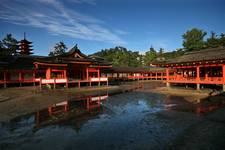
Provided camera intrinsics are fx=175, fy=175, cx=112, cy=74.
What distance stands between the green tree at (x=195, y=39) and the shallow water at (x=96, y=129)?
215 feet

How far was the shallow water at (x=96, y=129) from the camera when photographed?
7.61m

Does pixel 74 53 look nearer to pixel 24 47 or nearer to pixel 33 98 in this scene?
pixel 33 98

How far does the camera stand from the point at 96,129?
31.4 feet

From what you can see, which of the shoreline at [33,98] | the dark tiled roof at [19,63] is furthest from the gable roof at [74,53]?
the shoreline at [33,98]

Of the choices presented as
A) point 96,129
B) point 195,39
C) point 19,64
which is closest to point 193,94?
point 96,129

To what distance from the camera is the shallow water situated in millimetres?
7609

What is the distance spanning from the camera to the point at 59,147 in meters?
7.32

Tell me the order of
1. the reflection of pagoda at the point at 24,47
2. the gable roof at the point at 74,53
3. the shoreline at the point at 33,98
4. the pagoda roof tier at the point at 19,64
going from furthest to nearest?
the reflection of pagoda at the point at 24,47, the gable roof at the point at 74,53, the pagoda roof tier at the point at 19,64, the shoreline at the point at 33,98

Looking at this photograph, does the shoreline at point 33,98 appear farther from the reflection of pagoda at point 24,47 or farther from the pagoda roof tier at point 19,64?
the reflection of pagoda at point 24,47

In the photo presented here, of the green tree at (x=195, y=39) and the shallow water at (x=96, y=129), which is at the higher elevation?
the green tree at (x=195, y=39)

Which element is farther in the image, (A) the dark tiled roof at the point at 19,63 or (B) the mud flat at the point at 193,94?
(A) the dark tiled roof at the point at 19,63

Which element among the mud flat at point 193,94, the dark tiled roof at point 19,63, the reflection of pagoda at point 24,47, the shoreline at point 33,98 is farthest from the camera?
the reflection of pagoda at point 24,47

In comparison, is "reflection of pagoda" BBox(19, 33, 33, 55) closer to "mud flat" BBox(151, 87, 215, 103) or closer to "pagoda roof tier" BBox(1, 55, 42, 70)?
"pagoda roof tier" BBox(1, 55, 42, 70)

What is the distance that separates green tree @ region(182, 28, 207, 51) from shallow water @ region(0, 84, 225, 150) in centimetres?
6559
